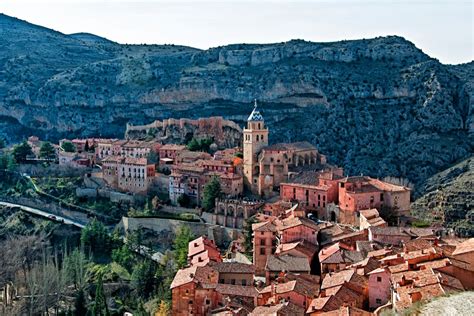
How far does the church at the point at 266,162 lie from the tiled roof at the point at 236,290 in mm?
19575

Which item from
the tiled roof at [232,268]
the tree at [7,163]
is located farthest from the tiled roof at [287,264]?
the tree at [7,163]

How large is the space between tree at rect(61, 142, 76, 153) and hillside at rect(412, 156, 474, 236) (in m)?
35.6

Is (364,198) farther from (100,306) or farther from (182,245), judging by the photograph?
(100,306)

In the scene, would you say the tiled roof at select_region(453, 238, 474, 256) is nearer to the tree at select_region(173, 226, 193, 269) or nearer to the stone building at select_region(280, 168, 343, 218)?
the stone building at select_region(280, 168, 343, 218)

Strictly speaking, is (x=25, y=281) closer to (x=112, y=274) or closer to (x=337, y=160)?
(x=112, y=274)

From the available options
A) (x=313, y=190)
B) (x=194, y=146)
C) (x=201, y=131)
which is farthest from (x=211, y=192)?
(x=201, y=131)

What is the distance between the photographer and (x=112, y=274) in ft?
168

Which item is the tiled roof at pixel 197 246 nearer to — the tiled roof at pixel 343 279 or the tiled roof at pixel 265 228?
the tiled roof at pixel 265 228

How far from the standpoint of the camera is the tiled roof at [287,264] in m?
36.6

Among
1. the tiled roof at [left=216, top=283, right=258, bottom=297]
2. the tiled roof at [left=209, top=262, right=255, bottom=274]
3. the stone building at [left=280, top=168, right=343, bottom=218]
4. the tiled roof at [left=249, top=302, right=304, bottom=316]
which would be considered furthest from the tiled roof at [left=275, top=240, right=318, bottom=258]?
the stone building at [left=280, top=168, right=343, bottom=218]

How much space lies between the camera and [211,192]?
5481cm

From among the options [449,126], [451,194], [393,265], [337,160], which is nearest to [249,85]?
[337,160]

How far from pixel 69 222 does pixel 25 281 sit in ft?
44.2

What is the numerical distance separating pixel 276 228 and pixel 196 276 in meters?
8.54
